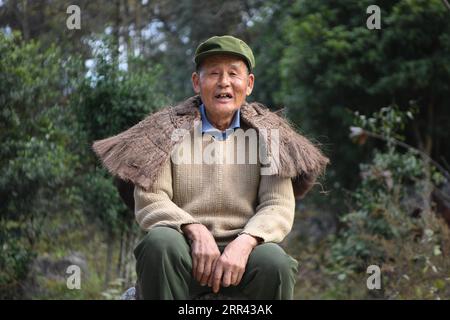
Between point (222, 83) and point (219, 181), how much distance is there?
0.43m

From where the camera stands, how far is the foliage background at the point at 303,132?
17.5 ft

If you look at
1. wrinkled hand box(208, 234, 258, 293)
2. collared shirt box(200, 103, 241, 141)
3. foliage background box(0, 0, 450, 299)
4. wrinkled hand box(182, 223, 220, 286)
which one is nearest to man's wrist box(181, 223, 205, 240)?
wrinkled hand box(182, 223, 220, 286)

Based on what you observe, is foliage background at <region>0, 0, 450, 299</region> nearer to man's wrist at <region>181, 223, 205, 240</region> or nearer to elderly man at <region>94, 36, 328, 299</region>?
elderly man at <region>94, 36, 328, 299</region>

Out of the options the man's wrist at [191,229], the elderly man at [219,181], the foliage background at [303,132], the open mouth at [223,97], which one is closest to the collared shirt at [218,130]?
the elderly man at [219,181]

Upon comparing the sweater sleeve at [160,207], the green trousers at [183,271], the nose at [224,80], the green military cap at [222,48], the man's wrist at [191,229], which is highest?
the green military cap at [222,48]

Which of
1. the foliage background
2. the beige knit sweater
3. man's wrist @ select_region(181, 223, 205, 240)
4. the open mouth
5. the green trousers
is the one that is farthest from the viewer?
the foliage background

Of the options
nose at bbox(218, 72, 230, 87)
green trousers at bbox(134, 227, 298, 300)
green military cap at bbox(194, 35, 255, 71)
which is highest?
green military cap at bbox(194, 35, 255, 71)

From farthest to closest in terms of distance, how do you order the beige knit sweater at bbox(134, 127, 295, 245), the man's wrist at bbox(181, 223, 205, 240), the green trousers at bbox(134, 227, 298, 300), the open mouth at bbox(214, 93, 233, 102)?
the open mouth at bbox(214, 93, 233, 102) → the beige knit sweater at bbox(134, 127, 295, 245) → the man's wrist at bbox(181, 223, 205, 240) → the green trousers at bbox(134, 227, 298, 300)

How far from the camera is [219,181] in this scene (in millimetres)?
2980

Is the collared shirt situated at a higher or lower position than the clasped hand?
higher

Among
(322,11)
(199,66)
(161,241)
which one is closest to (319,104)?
(322,11)

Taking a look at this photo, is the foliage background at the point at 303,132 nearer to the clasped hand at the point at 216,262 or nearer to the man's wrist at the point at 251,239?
the man's wrist at the point at 251,239

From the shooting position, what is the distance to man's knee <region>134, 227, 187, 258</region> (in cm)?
261
